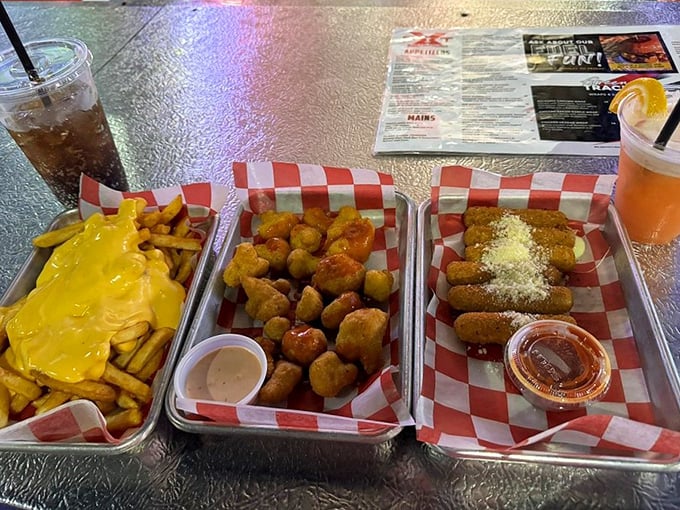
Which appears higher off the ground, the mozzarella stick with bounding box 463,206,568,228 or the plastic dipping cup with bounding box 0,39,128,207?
the plastic dipping cup with bounding box 0,39,128,207

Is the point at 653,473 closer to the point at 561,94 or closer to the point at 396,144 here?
the point at 396,144

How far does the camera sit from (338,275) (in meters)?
1.25

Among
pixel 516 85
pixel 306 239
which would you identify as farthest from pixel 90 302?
pixel 516 85

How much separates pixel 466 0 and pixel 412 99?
836 mm

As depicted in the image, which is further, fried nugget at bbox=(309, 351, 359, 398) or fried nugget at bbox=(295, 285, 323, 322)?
fried nugget at bbox=(295, 285, 323, 322)

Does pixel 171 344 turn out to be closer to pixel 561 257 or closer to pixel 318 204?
pixel 318 204

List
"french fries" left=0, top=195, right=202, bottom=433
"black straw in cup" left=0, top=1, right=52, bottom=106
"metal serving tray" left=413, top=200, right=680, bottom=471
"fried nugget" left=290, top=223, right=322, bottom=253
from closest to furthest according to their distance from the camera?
"metal serving tray" left=413, top=200, right=680, bottom=471 < "french fries" left=0, top=195, right=202, bottom=433 < "black straw in cup" left=0, top=1, right=52, bottom=106 < "fried nugget" left=290, top=223, right=322, bottom=253

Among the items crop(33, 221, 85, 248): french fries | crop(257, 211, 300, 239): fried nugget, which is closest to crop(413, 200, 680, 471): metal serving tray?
crop(257, 211, 300, 239): fried nugget

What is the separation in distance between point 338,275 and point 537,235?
19.1 inches

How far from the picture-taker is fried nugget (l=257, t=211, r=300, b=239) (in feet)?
4.63

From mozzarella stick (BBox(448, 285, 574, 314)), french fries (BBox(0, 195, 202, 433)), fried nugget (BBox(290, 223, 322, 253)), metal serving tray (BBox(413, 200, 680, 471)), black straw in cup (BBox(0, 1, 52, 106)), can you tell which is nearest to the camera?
metal serving tray (BBox(413, 200, 680, 471))

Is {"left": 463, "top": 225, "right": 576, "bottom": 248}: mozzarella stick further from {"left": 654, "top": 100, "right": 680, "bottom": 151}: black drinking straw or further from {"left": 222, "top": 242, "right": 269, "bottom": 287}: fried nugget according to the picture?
{"left": 222, "top": 242, "right": 269, "bottom": 287}: fried nugget

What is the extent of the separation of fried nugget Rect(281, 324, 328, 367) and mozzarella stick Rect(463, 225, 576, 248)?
0.45 metres

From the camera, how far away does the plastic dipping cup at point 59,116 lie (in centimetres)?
136
